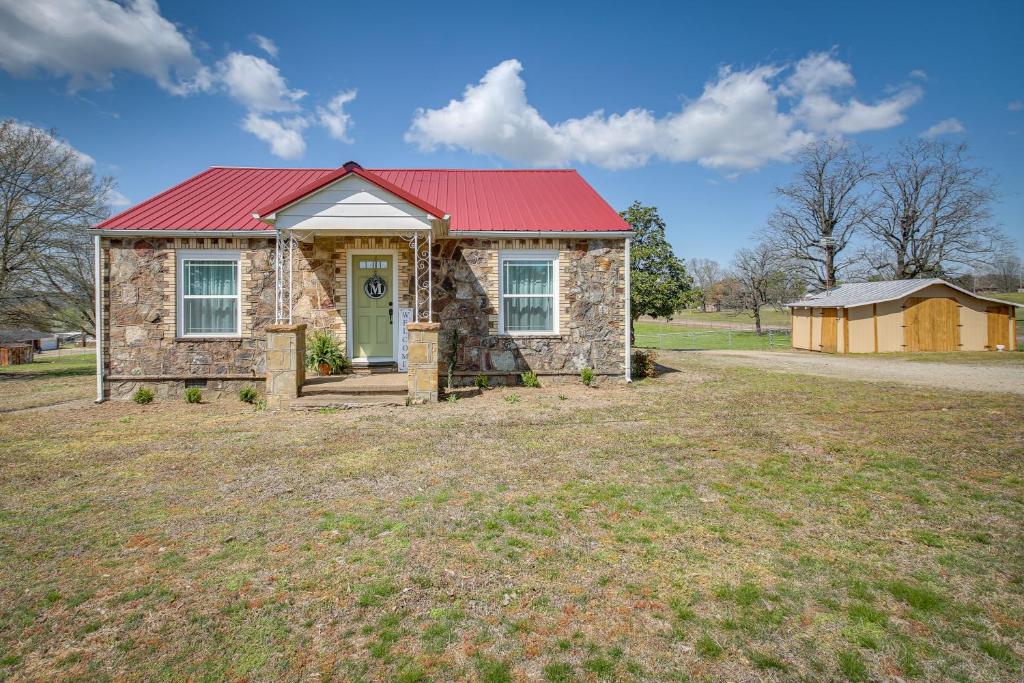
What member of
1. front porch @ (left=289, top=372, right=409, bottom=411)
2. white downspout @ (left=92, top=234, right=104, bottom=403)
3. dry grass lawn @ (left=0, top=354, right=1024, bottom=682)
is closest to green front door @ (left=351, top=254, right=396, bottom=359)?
front porch @ (left=289, top=372, right=409, bottom=411)

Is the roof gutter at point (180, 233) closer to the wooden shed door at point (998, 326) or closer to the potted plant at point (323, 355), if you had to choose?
the potted plant at point (323, 355)

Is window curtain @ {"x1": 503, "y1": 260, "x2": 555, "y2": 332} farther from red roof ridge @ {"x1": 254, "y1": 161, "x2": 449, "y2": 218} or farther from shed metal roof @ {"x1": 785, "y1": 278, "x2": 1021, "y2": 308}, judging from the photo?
shed metal roof @ {"x1": 785, "y1": 278, "x2": 1021, "y2": 308}

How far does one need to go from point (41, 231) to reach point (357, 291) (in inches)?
547

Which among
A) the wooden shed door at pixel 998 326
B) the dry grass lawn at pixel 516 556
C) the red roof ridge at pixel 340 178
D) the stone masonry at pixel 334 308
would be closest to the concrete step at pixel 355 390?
the stone masonry at pixel 334 308

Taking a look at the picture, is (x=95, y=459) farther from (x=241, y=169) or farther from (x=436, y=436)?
(x=241, y=169)

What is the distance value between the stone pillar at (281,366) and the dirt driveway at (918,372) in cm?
1308

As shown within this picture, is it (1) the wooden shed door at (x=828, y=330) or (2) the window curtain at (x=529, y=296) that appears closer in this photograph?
(2) the window curtain at (x=529, y=296)

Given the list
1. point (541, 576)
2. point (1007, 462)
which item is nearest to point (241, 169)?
point (541, 576)

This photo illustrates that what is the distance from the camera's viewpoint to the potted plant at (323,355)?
10.4m

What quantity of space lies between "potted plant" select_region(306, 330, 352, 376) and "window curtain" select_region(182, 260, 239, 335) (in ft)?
5.72

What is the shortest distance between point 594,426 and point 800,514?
3.44m

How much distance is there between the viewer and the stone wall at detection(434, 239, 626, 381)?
1084cm

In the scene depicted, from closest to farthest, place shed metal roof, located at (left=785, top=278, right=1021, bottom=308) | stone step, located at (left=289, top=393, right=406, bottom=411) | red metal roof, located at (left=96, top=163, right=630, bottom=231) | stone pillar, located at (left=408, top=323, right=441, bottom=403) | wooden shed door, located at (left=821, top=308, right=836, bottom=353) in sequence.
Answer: stone step, located at (left=289, top=393, right=406, bottom=411), stone pillar, located at (left=408, top=323, right=441, bottom=403), red metal roof, located at (left=96, top=163, right=630, bottom=231), shed metal roof, located at (left=785, top=278, right=1021, bottom=308), wooden shed door, located at (left=821, top=308, right=836, bottom=353)

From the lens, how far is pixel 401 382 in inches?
376
